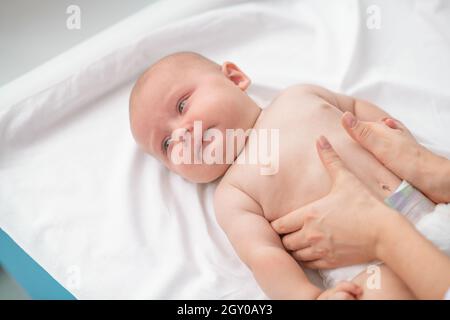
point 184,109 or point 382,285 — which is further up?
point 184,109

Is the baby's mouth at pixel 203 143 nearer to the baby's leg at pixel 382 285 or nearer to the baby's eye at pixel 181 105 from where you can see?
the baby's eye at pixel 181 105

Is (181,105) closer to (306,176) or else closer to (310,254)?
(306,176)

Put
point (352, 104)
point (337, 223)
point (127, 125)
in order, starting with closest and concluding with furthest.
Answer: point (337, 223)
point (352, 104)
point (127, 125)

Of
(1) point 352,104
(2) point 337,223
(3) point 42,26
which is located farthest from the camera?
(3) point 42,26

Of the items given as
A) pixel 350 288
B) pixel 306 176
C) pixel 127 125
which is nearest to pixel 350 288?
pixel 350 288

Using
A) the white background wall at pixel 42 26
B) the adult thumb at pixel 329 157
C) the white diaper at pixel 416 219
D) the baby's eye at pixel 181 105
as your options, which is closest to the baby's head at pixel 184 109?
the baby's eye at pixel 181 105

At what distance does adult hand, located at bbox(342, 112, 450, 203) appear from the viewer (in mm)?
1111

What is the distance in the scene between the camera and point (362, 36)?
5.01ft

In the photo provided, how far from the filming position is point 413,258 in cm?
96

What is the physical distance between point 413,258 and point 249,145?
0.45 metres

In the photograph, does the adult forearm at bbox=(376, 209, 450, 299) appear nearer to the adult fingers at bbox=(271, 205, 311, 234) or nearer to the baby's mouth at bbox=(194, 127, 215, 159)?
the adult fingers at bbox=(271, 205, 311, 234)

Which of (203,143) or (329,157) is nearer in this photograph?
(329,157)

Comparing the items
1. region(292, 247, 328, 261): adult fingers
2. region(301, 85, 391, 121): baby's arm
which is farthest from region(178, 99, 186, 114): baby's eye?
region(292, 247, 328, 261): adult fingers
